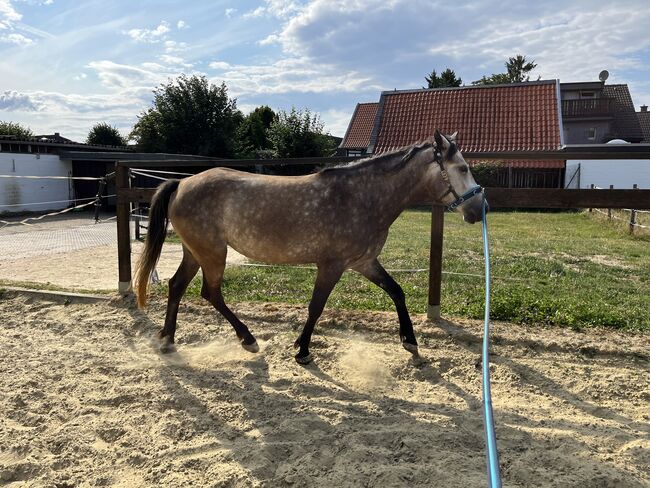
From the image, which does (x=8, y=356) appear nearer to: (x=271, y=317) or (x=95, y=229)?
(x=271, y=317)

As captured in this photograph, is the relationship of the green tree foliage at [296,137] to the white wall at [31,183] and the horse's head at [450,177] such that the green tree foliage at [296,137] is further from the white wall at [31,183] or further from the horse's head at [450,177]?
the horse's head at [450,177]

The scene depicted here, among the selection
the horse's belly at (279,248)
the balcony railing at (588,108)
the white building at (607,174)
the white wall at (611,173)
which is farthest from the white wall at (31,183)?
the balcony railing at (588,108)

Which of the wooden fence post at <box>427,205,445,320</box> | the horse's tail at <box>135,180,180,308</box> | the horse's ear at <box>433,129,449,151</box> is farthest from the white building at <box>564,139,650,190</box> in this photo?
the horse's tail at <box>135,180,180,308</box>

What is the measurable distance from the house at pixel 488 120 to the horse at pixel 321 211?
731 inches

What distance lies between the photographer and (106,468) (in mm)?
2373

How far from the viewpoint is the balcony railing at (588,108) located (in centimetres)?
2844

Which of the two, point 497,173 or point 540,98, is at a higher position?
point 540,98

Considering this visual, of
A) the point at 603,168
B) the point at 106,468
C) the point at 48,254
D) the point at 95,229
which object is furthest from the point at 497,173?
the point at 106,468

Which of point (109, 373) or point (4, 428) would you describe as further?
point (109, 373)

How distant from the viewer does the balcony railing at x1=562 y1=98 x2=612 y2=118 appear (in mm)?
28438

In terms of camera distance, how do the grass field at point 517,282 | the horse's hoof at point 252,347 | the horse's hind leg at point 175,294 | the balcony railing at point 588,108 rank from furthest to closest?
the balcony railing at point 588,108 → the grass field at point 517,282 → the horse's hind leg at point 175,294 → the horse's hoof at point 252,347

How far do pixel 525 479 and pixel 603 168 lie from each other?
22914 millimetres

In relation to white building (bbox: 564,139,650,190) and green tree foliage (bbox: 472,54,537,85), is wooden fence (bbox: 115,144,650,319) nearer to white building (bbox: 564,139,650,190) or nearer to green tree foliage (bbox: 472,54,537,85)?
white building (bbox: 564,139,650,190)

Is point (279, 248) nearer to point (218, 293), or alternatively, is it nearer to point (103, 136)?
point (218, 293)
